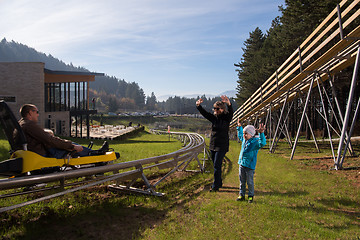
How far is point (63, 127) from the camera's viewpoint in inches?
1339

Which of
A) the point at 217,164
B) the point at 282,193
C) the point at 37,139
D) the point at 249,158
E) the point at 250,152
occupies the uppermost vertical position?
the point at 37,139

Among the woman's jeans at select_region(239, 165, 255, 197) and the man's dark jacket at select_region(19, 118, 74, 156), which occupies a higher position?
Result: the man's dark jacket at select_region(19, 118, 74, 156)

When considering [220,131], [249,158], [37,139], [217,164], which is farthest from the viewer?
[217,164]

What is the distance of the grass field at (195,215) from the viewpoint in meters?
4.15

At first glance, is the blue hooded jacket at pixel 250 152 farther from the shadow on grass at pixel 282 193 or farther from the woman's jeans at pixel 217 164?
the shadow on grass at pixel 282 193

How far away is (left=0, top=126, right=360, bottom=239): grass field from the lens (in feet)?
13.6

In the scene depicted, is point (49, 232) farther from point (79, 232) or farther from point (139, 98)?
point (139, 98)

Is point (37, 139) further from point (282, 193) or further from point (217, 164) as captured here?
point (282, 193)

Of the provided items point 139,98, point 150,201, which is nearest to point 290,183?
point 150,201

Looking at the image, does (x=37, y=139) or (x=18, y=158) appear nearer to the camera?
(x=18, y=158)

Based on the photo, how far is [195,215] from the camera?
4.98m

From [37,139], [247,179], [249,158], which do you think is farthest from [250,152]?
[37,139]

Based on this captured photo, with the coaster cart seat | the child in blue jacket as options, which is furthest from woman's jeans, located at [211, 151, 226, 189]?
the coaster cart seat

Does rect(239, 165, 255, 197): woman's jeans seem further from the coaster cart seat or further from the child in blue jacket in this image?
the coaster cart seat
